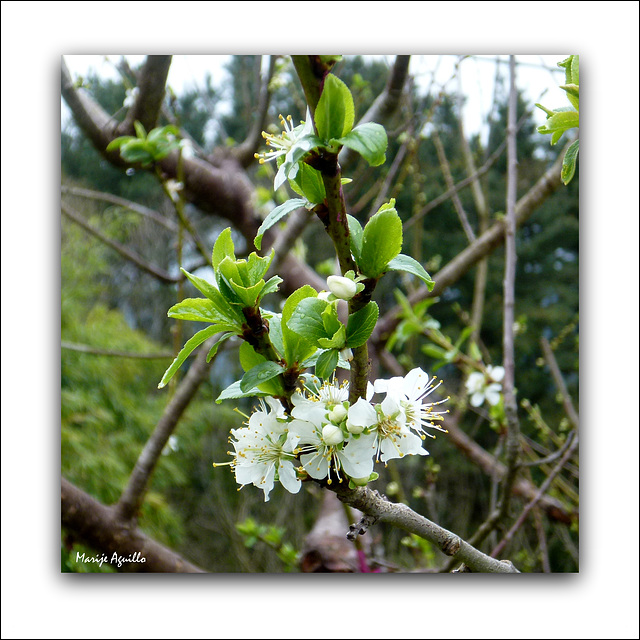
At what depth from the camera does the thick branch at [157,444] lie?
115 cm

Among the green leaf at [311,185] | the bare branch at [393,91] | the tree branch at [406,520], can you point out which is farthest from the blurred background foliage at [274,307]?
the green leaf at [311,185]

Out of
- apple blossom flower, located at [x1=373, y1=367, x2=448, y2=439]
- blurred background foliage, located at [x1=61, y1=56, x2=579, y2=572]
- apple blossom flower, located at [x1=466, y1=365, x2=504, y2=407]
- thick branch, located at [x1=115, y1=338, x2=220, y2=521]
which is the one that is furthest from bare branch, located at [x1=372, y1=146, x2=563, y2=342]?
apple blossom flower, located at [x1=373, y1=367, x2=448, y2=439]

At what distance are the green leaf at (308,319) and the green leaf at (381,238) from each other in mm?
46

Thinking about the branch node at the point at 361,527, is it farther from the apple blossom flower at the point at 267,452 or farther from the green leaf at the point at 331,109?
the green leaf at the point at 331,109

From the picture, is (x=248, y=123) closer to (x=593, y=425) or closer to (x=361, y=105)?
(x=361, y=105)

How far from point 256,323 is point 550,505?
3.80ft

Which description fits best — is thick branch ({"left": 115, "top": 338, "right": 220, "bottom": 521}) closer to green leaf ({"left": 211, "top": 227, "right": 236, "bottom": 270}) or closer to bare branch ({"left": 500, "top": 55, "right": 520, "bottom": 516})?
bare branch ({"left": 500, "top": 55, "right": 520, "bottom": 516})

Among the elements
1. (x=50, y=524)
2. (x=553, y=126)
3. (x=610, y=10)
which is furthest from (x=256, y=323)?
(x=610, y=10)

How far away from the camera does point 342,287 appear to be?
1.35 feet

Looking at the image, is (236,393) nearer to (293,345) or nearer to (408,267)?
(293,345)

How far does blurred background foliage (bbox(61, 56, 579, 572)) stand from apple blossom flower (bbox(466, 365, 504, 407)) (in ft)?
0.22

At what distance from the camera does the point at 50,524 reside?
1115 mm

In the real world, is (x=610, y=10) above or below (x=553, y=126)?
above

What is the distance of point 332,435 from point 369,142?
20cm
